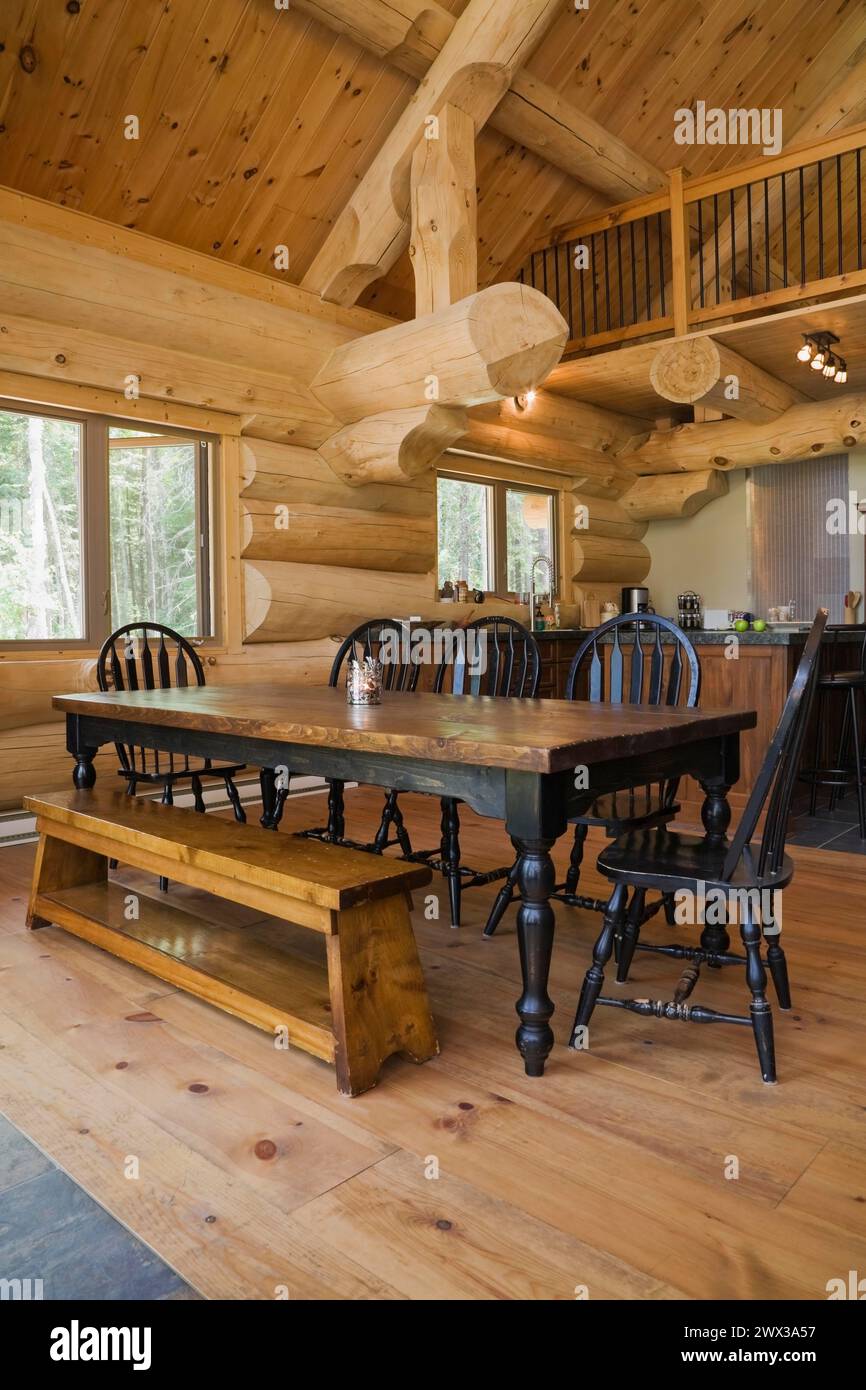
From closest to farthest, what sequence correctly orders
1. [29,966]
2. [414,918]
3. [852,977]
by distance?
[852,977], [29,966], [414,918]

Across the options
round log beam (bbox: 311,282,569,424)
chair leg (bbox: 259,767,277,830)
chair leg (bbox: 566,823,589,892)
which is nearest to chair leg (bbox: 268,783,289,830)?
chair leg (bbox: 259,767,277,830)

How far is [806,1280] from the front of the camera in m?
1.33

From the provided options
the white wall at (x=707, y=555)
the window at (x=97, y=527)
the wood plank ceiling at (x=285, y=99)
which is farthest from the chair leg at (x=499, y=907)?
the white wall at (x=707, y=555)

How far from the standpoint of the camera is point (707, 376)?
5863 millimetres

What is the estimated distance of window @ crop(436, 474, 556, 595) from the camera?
691cm

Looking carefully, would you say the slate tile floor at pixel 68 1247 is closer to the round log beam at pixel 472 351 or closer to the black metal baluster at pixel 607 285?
the round log beam at pixel 472 351

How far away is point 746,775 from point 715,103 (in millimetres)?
5037

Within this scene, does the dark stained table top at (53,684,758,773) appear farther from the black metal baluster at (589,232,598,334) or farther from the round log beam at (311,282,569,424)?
the black metal baluster at (589,232,598,334)

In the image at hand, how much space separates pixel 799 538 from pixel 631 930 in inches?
241

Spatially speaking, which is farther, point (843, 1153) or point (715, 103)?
point (715, 103)

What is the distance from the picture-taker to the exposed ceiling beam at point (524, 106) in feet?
14.6

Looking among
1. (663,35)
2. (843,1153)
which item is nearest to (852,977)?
(843,1153)

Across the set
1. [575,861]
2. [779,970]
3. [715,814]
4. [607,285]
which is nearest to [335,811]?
[575,861]
